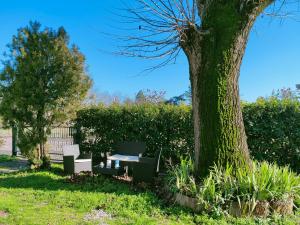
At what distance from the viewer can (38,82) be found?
930 centimetres

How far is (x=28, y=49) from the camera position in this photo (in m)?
9.49

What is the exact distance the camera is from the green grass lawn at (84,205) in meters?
5.05

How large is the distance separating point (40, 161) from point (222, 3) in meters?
7.31

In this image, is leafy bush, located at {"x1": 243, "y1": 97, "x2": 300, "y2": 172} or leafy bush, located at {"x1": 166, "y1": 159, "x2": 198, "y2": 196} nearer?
leafy bush, located at {"x1": 166, "y1": 159, "x2": 198, "y2": 196}

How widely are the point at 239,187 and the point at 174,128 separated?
4.48 meters

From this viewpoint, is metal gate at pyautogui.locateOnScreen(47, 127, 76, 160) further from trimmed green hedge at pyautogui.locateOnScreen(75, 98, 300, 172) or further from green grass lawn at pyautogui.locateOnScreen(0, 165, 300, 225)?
green grass lawn at pyautogui.locateOnScreen(0, 165, 300, 225)

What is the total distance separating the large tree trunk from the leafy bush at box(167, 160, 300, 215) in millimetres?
325

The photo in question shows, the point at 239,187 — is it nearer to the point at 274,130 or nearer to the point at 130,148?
A: the point at 274,130

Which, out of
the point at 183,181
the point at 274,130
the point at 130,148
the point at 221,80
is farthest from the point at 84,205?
the point at 274,130

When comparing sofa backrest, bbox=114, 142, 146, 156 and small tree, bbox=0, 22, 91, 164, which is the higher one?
small tree, bbox=0, 22, 91, 164

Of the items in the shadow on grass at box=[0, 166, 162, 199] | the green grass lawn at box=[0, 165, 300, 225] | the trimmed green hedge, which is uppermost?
the trimmed green hedge

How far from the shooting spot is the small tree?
929 cm

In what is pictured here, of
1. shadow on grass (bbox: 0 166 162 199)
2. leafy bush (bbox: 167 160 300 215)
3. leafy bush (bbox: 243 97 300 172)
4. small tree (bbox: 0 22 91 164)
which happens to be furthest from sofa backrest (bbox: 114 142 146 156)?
leafy bush (bbox: 167 160 300 215)

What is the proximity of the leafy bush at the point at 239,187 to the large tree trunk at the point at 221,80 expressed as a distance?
0.32 m
